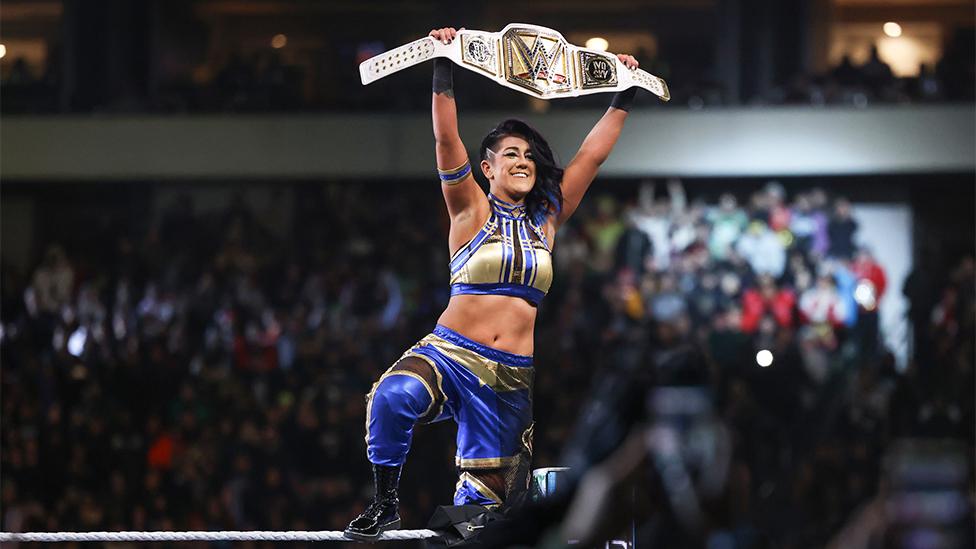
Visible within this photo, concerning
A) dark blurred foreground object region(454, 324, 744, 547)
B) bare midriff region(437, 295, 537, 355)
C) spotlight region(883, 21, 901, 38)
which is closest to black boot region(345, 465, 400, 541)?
bare midriff region(437, 295, 537, 355)

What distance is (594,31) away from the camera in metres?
15.3

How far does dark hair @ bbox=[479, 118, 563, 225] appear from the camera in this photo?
197 inches

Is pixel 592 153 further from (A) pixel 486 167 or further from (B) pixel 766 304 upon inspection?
(B) pixel 766 304

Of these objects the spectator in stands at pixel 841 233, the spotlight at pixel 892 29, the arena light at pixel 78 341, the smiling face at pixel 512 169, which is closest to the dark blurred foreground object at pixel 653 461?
the smiling face at pixel 512 169

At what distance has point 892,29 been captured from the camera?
15.0 m

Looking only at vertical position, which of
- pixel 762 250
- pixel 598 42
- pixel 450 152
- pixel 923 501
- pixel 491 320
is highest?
pixel 598 42

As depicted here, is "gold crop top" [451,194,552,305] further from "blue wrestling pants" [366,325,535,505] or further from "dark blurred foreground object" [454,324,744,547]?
"dark blurred foreground object" [454,324,744,547]

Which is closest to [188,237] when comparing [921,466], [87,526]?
[87,526]

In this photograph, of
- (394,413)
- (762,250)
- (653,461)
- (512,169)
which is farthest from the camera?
(762,250)

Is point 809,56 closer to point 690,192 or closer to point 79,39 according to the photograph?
point 690,192

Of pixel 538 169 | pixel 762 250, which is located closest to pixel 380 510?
pixel 538 169

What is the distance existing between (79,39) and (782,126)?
746 centimetres

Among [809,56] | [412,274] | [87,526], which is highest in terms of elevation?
[809,56]

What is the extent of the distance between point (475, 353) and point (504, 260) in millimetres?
339
